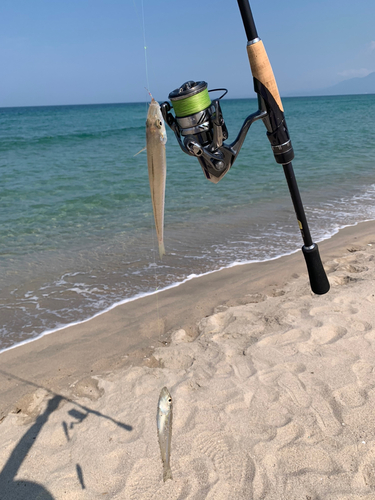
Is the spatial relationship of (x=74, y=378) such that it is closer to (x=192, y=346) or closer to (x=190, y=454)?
(x=192, y=346)

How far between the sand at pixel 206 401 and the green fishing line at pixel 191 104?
172 centimetres

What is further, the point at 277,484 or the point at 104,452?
the point at 104,452

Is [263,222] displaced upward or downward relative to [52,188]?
downward

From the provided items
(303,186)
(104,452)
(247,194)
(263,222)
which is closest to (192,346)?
(104,452)

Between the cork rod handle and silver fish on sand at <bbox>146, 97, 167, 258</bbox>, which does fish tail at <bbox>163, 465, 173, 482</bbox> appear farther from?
the cork rod handle

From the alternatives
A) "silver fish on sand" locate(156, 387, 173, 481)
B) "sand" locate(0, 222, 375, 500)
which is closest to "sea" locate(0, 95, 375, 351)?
"sand" locate(0, 222, 375, 500)

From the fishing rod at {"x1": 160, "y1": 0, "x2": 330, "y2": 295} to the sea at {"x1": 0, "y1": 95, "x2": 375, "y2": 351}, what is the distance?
260 cm

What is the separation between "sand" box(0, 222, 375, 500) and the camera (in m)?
2.16

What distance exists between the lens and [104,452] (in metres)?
2.38

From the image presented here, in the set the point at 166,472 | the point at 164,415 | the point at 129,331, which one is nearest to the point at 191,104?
the point at 164,415

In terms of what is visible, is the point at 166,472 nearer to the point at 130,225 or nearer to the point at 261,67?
the point at 261,67

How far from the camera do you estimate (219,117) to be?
1815 millimetres

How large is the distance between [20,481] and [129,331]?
1.63m

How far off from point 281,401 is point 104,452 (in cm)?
107
